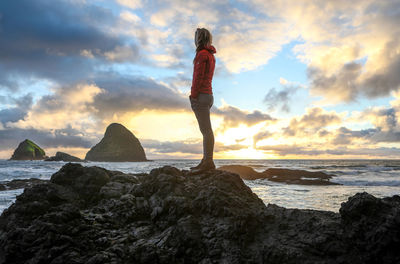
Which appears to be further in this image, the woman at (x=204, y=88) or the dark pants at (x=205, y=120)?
the dark pants at (x=205, y=120)

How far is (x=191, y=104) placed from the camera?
553cm

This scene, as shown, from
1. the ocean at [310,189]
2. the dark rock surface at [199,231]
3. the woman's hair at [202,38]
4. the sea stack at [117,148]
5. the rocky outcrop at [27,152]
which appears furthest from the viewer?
the sea stack at [117,148]

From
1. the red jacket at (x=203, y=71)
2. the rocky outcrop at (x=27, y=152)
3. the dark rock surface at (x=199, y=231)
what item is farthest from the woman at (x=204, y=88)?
the rocky outcrop at (x=27, y=152)

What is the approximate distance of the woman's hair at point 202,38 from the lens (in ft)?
17.4

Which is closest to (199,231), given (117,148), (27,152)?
(117,148)

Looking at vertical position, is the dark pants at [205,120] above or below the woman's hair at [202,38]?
below

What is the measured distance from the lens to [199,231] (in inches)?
141

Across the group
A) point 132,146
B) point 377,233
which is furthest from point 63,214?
→ point 132,146

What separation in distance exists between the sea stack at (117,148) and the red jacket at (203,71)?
126 metres

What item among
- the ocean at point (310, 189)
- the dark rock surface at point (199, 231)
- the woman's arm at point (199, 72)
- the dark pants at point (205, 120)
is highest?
the woman's arm at point (199, 72)

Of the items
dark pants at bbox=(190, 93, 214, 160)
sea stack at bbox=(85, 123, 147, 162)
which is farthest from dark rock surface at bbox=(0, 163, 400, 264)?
sea stack at bbox=(85, 123, 147, 162)

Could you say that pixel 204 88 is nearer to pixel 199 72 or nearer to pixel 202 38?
pixel 199 72

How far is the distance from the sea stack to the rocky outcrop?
79.5 ft

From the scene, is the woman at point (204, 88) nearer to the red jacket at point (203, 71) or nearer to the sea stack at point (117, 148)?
the red jacket at point (203, 71)
